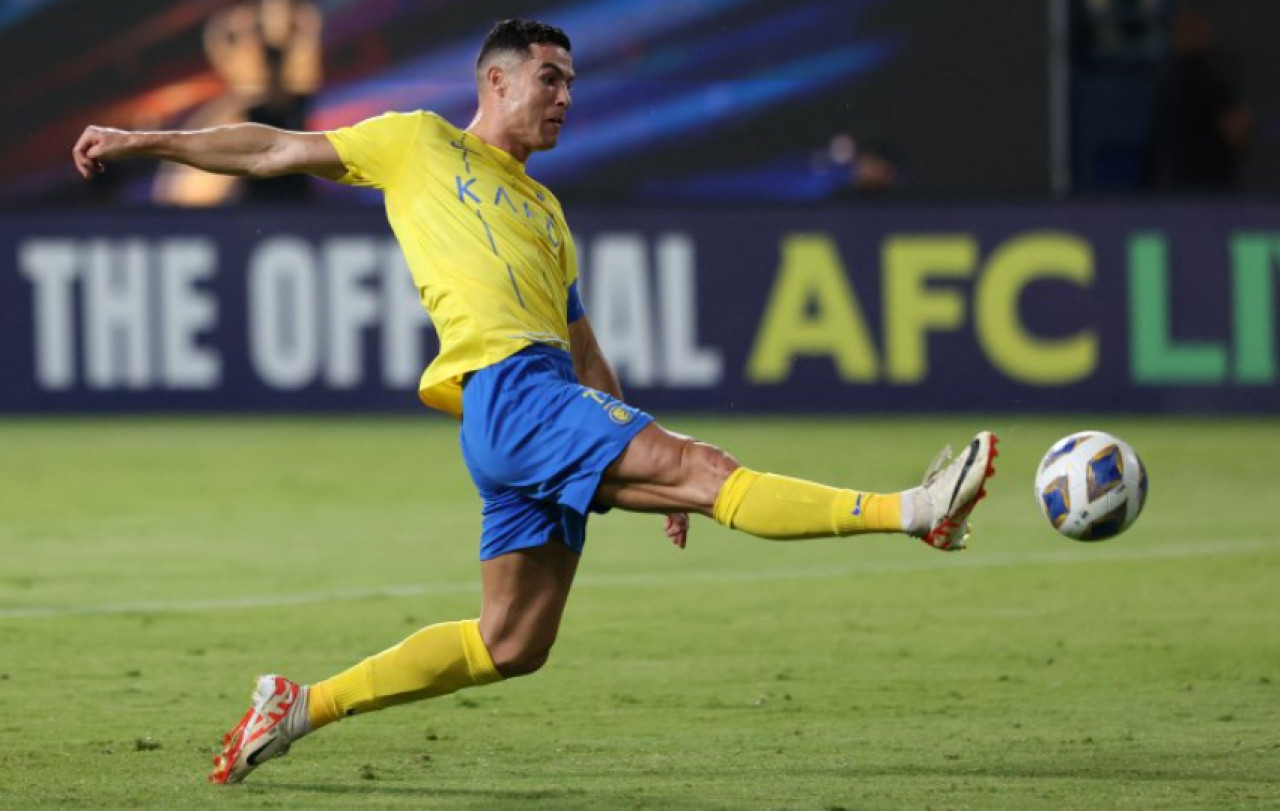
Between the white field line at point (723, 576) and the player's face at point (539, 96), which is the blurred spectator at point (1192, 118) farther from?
the player's face at point (539, 96)

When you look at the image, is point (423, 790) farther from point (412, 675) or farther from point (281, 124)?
point (281, 124)

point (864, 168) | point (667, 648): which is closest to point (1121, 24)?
point (864, 168)

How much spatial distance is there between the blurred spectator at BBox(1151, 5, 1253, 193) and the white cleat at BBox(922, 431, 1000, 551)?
47.6 feet

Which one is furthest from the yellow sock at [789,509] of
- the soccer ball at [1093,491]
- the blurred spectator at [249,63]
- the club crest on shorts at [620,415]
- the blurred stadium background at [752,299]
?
the blurred spectator at [249,63]

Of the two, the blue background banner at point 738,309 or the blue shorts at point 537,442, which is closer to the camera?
the blue shorts at point 537,442

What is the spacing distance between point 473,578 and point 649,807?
15.8 ft

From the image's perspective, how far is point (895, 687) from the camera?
841cm

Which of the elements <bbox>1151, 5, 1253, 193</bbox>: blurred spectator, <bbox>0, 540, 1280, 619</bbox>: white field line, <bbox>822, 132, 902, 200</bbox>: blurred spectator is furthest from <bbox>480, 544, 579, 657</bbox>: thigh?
<bbox>1151, 5, 1253, 193</bbox>: blurred spectator

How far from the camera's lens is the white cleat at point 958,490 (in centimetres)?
607

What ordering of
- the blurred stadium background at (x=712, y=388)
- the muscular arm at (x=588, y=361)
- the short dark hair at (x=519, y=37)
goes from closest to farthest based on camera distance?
the short dark hair at (x=519, y=37) < the muscular arm at (x=588, y=361) < the blurred stadium background at (x=712, y=388)

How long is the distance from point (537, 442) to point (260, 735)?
1146 mm

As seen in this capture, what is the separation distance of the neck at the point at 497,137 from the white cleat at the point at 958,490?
5.40 feet

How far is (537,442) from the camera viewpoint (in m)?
6.47

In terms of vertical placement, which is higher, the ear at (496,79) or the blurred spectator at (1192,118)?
the blurred spectator at (1192,118)
